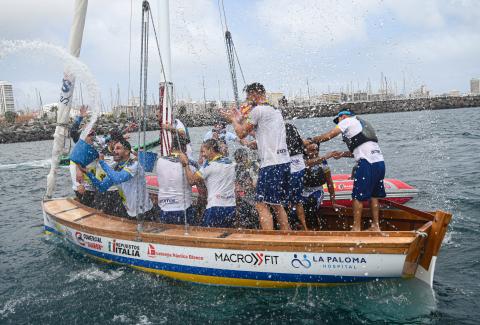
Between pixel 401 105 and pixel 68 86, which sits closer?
pixel 68 86

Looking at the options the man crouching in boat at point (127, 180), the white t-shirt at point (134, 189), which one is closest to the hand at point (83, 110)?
the man crouching in boat at point (127, 180)

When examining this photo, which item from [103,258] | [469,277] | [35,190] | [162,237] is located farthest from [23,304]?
[35,190]

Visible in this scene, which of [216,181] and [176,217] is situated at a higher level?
[216,181]

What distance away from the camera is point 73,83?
31.6ft

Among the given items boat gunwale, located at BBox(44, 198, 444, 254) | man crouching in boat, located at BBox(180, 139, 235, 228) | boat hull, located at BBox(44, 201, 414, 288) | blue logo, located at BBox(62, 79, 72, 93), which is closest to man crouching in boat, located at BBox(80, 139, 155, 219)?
boat gunwale, located at BBox(44, 198, 444, 254)

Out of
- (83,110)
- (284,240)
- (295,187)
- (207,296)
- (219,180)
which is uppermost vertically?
(83,110)

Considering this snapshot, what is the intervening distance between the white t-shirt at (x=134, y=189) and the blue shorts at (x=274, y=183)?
209 centimetres

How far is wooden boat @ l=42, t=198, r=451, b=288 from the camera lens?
17.5 feet

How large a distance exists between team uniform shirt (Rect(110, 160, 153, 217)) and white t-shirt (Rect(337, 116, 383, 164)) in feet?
10.8

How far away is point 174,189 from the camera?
6828 mm

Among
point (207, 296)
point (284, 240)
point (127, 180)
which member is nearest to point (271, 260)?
point (284, 240)

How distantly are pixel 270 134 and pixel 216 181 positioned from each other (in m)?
1.12

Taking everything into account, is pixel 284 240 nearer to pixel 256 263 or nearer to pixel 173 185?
pixel 256 263

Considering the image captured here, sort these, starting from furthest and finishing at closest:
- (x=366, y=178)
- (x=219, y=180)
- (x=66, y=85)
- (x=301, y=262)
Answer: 1. (x=66, y=85)
2. (x=219, y=180)
3. (x=366, y=178)
4. (x=301, y=262)
